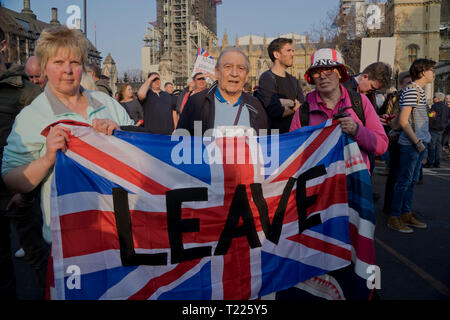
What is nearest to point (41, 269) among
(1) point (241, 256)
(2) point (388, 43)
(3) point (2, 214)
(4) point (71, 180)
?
(3) point (2, 214)

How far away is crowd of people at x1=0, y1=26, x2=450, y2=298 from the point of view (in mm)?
2096

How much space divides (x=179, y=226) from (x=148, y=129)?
3.40 ft

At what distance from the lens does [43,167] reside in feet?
6.67

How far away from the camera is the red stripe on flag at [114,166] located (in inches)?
86.7

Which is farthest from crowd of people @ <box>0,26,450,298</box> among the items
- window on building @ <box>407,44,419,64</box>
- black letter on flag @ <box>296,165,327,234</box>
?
window on building @ <box>407,44,419,64</box>

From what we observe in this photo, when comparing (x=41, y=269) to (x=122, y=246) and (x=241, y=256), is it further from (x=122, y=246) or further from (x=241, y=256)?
(x=241, y=256)

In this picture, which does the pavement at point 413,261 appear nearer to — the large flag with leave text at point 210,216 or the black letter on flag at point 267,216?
the large flag with leave text at point 210,216

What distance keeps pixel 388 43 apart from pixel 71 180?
8875mm

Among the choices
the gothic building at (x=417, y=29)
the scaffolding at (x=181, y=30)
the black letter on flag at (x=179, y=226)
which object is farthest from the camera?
the scaffolding at (x=181, y=30)

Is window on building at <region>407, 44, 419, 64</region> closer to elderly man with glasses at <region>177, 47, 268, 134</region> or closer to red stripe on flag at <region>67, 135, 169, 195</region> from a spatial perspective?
elderly man with glasses at <region>177, 47, 268, 134</region>

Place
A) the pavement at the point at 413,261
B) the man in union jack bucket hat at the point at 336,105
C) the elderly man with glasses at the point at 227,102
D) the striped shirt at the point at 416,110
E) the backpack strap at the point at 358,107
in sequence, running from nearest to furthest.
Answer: the man in union jack bucket hat at the point at 336,105, the backpack strap at the point at 358,107, the elderly man with glasses at the point at 227,102, the pavement at the point at 413,261, the striped shirt at the point at 416,110

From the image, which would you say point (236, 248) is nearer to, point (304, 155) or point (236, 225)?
point (236, 225)

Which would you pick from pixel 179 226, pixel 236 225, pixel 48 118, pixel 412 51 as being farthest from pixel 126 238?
pixel 412 51

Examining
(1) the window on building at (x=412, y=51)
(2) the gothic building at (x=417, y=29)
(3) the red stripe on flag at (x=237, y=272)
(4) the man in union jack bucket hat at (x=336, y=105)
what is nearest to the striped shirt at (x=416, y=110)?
(4) the man in union jack bucket hat at (x=336, y=105)
